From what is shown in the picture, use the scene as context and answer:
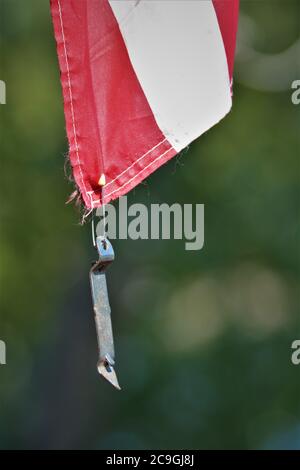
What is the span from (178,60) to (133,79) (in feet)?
0.21

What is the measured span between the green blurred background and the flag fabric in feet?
4.59

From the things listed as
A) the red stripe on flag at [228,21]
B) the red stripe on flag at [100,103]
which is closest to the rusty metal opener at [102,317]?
the red stripe on flag at [100,103]

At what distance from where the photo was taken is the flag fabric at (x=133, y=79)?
93 cm

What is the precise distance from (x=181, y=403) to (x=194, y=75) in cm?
174

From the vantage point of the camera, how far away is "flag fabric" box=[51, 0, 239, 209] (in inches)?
36.4

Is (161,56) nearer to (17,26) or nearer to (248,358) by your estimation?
(17,26)

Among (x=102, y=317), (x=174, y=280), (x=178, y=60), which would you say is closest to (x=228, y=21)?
(x=178, y=60)

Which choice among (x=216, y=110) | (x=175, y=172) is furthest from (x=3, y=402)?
(x=216, y=110)

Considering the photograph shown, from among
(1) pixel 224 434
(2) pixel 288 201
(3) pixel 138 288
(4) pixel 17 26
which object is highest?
(4) pixel 17 26

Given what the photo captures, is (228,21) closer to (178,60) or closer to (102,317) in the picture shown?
(178,60)

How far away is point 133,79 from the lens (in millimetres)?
953

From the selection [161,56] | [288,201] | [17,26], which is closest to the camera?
[161,56]

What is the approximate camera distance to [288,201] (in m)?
2.53

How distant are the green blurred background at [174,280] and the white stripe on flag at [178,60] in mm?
1410
